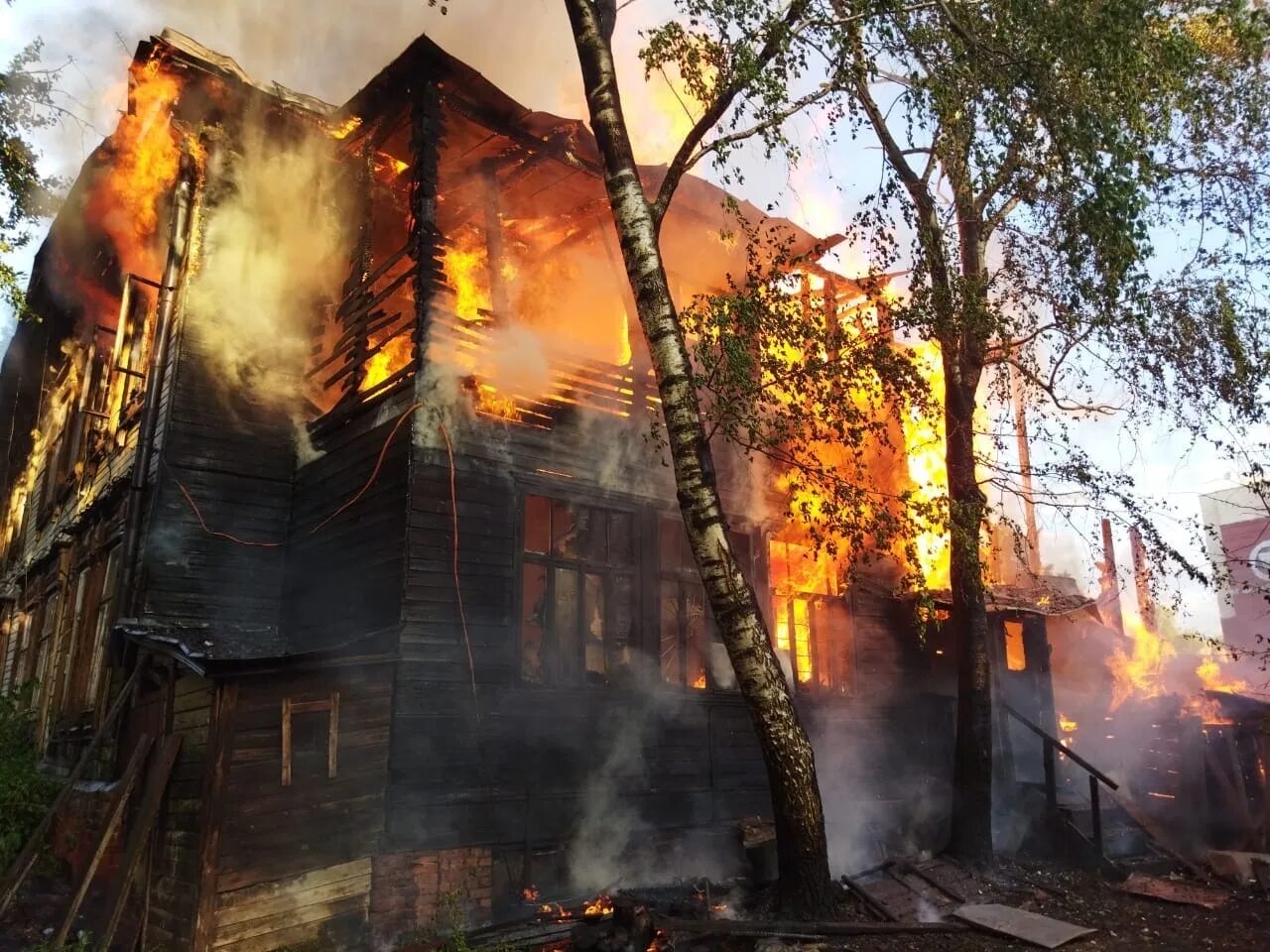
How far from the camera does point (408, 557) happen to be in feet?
29.9

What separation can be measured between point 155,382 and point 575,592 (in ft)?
21.0

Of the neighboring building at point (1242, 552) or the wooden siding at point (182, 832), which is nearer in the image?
the wooden siding at point (182, 832)

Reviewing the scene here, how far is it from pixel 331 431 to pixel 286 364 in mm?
1604

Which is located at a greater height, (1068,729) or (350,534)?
(350,534)

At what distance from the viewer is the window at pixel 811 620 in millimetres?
13109

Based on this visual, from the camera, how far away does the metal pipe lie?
10.5m

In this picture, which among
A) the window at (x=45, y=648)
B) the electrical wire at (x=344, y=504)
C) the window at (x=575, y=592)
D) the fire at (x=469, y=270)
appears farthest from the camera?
the window at (x=45, y=648)

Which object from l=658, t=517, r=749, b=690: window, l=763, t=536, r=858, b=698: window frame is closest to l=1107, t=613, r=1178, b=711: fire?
l=763, t=536, r=858, b=698: window frame

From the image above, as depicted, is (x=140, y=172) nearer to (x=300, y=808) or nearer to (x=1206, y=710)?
(x=300, y=808)

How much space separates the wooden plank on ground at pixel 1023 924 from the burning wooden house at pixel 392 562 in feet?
10.5

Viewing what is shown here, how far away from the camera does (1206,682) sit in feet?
96.0

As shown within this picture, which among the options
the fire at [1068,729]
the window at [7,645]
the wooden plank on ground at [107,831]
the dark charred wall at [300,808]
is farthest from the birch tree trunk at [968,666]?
the window at [7,645]

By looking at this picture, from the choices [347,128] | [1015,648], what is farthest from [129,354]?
[1015,648]

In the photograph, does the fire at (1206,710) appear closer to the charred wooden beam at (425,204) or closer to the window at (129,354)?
the charred wooden beam at (425,204)
